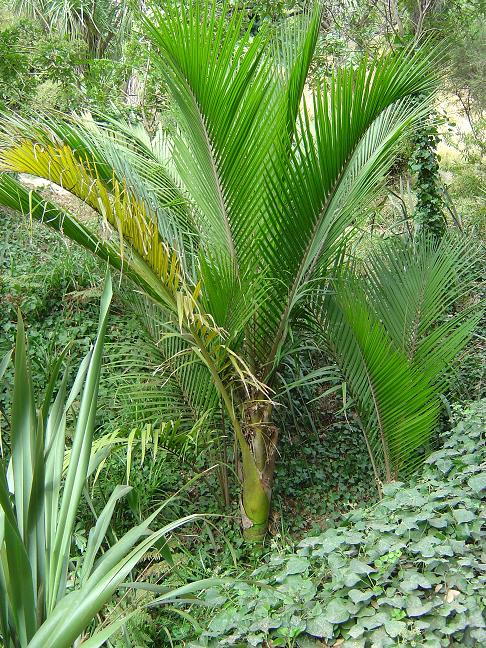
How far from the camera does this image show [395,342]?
12.1 feet

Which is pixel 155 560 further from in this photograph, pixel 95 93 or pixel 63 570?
pixel 95 93

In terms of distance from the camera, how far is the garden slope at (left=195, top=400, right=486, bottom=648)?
213 cm

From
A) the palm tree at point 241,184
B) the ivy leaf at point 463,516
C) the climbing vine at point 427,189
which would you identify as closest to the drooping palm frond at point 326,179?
the palm tree at point 241,184

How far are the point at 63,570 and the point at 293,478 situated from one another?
2.46 meters

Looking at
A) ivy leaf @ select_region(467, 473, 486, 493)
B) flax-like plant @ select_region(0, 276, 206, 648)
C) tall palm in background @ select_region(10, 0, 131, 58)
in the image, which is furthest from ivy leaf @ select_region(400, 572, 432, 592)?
tall palm in background @ select_region(10, 0, 131, 58)

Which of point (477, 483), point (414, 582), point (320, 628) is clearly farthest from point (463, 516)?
point (320, 628)

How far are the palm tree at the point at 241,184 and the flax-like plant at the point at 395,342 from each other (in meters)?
0.23

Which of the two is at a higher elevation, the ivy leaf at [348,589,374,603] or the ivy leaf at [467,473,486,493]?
the ivy leaf at [467,473,486,493]

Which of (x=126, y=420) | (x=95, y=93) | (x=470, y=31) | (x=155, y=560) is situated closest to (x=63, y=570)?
(x=155, y=560)

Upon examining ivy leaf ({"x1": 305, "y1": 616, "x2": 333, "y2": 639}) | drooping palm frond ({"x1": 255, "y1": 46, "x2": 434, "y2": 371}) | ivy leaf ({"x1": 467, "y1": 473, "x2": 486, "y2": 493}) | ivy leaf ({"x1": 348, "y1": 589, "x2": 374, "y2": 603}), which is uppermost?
drooping palm frond ({"x1": 255, "y1": 46, "x2": 434, "y2": 371})

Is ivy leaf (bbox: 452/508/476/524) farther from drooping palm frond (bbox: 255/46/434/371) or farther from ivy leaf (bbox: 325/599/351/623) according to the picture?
drooping palm frond (bbox: 255/46/434/371)

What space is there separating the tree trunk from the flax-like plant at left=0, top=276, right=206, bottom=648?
131 centimetres

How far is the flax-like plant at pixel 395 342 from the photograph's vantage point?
3250mm

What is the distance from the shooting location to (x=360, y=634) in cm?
212
